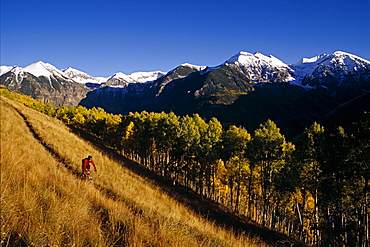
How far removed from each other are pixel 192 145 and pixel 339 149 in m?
20.9

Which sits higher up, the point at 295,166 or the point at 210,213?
the point at 295,166

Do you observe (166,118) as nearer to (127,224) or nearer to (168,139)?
(168,139)

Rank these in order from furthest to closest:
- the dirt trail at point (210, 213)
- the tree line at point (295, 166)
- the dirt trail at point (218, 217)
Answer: the tree line at point (295, 166) → the dirt trail at point (218, 217) → the dirt trail at point (210, 213)

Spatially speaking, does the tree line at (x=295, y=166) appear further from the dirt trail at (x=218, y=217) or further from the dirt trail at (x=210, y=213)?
the dirt trail at (x=210, y=213)

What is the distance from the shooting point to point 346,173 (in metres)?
21.6

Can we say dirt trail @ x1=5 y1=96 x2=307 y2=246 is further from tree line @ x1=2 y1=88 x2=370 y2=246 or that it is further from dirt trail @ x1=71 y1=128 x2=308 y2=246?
tree line @ x1=2 y1=88 x2=370 y2=246

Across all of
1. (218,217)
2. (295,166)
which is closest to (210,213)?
(218,217)

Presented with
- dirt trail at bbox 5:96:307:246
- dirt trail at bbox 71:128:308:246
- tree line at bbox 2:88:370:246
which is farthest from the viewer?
tree line at bbox 2:88:370:246

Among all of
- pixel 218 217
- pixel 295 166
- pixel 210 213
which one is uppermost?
pixel 295 166

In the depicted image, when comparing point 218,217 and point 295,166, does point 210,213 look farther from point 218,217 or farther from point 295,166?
point 295,166

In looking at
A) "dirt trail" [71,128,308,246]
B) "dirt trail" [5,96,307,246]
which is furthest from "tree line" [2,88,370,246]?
"dirt trail" [5,96,307,246]

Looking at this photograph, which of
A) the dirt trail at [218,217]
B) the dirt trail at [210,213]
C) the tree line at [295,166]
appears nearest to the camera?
the dirt trail at [210,213]

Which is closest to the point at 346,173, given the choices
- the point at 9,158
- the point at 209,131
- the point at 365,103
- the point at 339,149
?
the point at 339,149

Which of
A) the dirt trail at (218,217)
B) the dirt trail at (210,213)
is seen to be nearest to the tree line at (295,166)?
the dirt trail at (218,217)
